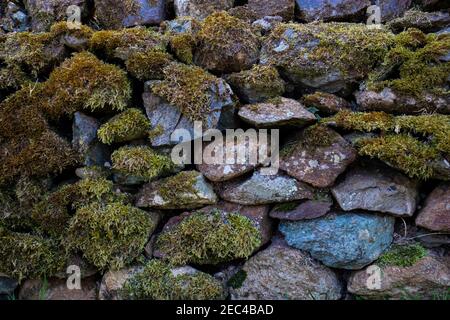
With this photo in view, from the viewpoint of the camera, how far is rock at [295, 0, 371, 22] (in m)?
4.13

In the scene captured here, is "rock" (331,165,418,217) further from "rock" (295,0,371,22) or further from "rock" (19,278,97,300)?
"rock" (19,278,97,300)

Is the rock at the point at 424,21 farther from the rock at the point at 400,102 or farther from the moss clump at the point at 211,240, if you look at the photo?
the moss clump at the point at 211,240

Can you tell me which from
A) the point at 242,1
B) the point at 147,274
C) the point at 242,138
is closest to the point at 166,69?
the point at 242,138

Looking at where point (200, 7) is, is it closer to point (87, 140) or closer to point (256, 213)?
point (87, 140)

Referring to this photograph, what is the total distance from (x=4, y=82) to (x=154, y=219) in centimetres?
181

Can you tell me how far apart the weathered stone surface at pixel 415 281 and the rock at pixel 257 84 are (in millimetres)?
1696

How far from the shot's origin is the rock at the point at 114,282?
10.8 feet

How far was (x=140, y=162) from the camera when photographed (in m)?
3.38

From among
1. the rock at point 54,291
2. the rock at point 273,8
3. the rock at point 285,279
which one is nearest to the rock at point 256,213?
the rock at point 285,279

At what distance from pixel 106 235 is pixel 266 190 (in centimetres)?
133

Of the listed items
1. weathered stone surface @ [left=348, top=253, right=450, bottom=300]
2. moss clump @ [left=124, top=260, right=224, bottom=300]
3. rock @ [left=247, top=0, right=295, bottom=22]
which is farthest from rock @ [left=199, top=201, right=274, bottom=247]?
rock @ [left=247, top=0, right=295, bottom=22]

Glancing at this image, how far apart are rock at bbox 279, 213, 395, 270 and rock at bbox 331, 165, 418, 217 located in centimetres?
10

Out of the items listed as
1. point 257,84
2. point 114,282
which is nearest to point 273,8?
point 257,84
